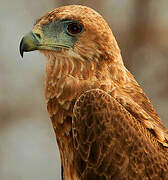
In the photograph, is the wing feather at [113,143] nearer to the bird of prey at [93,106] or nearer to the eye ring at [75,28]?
the bird of prey at [93,106]

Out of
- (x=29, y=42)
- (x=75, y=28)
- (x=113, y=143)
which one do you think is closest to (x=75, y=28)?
(x=75, y=28)

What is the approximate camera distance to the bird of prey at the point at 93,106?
3.77 meters

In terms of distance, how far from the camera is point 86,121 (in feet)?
12.6

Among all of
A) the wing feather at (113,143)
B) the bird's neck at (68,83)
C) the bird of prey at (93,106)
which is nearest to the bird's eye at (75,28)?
the bird of prey at (93,106)

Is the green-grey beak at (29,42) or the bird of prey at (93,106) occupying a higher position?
the green-grey beak at (29,42)

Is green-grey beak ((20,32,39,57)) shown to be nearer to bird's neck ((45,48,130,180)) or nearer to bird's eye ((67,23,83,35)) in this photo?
bird's neck ((45,48,130,180))

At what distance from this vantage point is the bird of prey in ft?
12.4

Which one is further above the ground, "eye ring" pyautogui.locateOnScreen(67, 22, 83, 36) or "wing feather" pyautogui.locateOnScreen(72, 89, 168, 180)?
"eye ring" pyautogui.locateOnScreen(67, 22, 83, 36)

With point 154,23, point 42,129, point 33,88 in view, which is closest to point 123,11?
point 154,23

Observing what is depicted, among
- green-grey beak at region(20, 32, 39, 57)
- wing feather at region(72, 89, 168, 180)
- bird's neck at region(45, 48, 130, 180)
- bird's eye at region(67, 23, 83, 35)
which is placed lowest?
wing feather at region(72, 89, 168, 180)

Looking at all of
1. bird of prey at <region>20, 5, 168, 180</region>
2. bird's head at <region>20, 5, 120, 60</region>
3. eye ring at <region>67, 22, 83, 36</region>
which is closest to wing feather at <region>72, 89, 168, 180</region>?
bird of prey at <region>20, 5, 168, 180</region>

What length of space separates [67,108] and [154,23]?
7795 mm

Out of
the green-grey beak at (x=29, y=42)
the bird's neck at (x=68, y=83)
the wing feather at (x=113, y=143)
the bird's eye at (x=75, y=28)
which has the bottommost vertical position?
the wing feather at (x=113, y=143)

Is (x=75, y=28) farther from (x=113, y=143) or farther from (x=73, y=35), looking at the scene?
(x=113, y=143)
